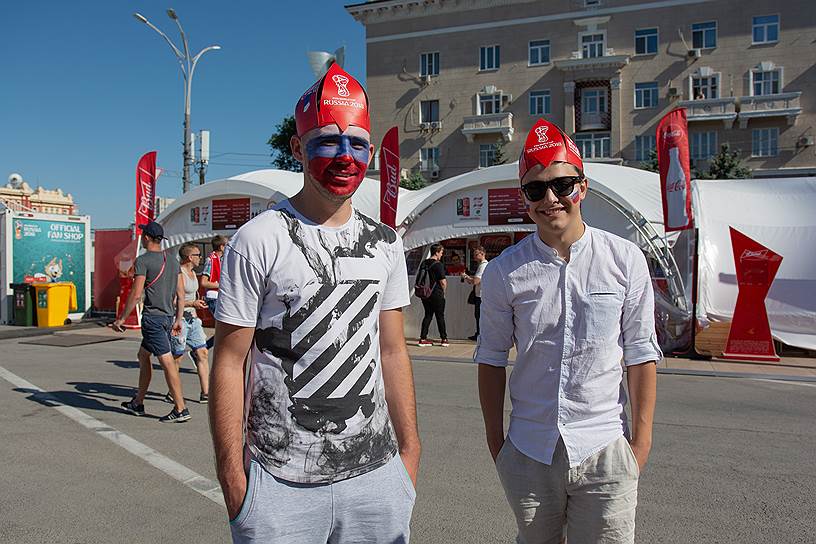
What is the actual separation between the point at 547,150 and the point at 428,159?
41.3 metres

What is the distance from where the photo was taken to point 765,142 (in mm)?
36094

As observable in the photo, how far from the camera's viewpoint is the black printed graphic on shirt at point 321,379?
1.83 meters

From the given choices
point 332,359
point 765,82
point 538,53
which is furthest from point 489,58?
point 332,359

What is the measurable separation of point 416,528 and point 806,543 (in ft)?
7.38

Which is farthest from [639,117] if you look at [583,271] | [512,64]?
[583,271]

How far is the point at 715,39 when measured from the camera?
37031 mm

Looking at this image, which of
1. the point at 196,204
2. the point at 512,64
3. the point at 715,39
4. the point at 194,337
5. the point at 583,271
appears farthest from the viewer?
the point at 512,64

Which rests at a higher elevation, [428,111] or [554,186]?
[428,111]

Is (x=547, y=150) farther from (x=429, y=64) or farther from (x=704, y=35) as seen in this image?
(x=429, y=64)

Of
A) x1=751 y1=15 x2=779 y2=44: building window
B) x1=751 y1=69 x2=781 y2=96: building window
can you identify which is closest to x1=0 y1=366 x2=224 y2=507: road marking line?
x1=751 y1=69 x2=781 y2=96: building window

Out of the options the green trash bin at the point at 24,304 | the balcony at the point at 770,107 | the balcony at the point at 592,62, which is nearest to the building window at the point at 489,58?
the balcony at the point at 592,62

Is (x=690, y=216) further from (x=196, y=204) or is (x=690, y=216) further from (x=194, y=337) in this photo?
(x=196, y=204)

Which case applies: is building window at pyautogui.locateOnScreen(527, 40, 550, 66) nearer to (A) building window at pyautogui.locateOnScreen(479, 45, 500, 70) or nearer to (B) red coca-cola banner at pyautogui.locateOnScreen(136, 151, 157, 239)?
(A) building window at pyautogui.locateOnScreen(479, 45, 500, 70)

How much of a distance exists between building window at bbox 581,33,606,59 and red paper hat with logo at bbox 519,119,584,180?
1602 inches
